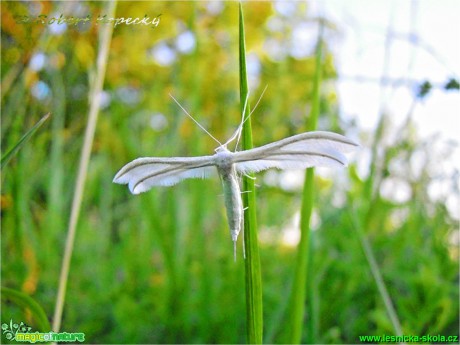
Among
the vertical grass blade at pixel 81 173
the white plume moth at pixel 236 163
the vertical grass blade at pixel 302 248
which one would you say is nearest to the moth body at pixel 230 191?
the white plume moth at pixel 236 163

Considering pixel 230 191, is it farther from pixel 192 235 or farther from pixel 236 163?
pixel 192 235

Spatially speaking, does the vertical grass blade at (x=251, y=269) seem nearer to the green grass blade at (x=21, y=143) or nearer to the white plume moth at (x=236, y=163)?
the white plume moth at (x=236, y=163)

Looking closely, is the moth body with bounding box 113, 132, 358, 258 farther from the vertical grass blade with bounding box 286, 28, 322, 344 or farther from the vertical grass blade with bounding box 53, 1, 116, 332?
the vertical grass blade with bounding box 53, 1, 116, 332

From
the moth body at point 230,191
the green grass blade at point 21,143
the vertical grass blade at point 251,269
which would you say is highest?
the green grass blade at point 21,143

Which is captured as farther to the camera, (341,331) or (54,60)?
(54,60)

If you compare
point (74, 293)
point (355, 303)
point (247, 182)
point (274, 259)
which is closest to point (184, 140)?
point (274, 259)

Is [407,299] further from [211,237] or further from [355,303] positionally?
[211,237]
